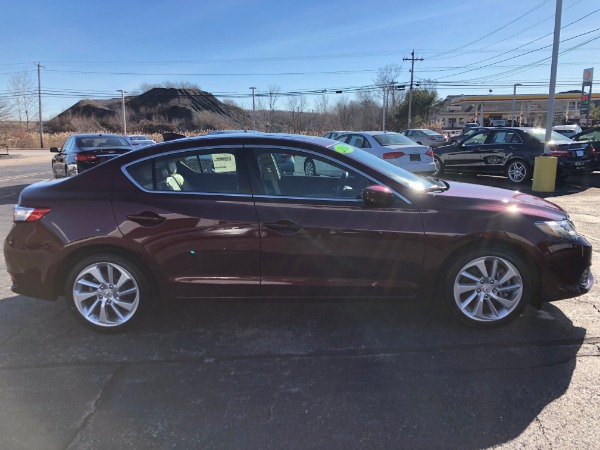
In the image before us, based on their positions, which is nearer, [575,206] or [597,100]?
[575,206]

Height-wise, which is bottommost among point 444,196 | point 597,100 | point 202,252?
point 202,252

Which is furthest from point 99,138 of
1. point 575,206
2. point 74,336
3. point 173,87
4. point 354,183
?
point 173,87

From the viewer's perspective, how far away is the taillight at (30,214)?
3.79 m

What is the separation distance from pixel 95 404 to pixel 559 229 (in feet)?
12.0

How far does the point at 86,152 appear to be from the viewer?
11.0 metres

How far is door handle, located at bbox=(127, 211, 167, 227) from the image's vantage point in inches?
146

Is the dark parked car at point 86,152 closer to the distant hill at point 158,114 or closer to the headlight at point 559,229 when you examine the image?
the headlight at point 559,229

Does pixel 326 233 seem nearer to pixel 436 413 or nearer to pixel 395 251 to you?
pixel 395 251

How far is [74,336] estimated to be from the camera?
3.91 m

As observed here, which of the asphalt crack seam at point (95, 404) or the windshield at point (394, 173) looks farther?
the windshield at point (394, 173)

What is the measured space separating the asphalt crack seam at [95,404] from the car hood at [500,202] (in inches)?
109

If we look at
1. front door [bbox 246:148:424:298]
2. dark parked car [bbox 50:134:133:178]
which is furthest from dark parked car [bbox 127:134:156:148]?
front door [bbox 246:148:424:298]

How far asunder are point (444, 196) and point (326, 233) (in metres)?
1.03

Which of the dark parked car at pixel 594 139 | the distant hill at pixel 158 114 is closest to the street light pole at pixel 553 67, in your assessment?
the dark parked car at pixel 594 139
